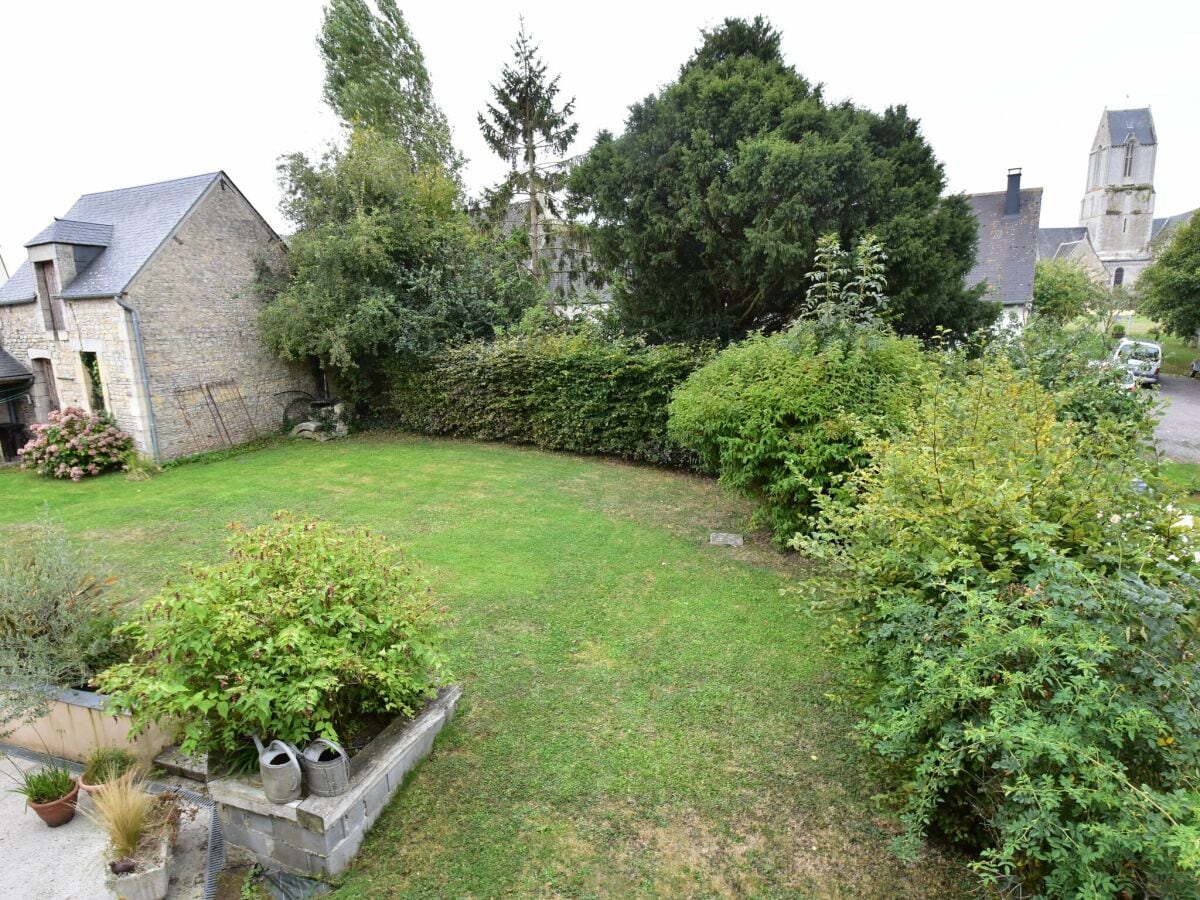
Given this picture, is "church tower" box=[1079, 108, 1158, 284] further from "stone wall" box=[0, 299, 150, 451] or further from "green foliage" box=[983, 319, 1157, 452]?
"stone wall" box=[0, 299, 150, 451]

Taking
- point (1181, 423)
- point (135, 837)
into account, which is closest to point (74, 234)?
point (135, 837)

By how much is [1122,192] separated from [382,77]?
54394 millimetres

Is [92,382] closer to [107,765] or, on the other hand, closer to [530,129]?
[107,765]

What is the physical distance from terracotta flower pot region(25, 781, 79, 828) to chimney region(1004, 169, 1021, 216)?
28.5 m

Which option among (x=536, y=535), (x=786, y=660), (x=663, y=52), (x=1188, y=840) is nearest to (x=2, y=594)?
(x=536, y=535)

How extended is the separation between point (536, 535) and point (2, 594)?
464 centimetres

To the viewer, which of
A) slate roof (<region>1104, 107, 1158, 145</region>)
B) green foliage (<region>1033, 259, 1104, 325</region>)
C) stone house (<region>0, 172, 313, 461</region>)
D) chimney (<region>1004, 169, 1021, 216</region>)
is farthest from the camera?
slate roof (<region>1104, 107, 1158, 145</region>)

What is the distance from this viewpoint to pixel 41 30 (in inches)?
344

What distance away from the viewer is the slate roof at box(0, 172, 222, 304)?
37.1ft

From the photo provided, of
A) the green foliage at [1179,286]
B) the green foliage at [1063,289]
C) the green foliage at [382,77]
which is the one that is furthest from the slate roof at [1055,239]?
the green foliage at [382,77]

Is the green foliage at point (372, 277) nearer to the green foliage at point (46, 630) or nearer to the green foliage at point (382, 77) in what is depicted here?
the green foliage at point (382, 77)

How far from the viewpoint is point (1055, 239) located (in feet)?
146

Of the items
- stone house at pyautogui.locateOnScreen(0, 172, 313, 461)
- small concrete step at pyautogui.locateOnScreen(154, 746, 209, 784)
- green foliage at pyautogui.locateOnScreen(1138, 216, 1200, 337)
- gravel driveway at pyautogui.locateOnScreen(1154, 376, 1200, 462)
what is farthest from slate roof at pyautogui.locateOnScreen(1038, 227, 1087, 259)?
small concrete step at pyautogui.locateOnScreen(154, 746, 209, 784)

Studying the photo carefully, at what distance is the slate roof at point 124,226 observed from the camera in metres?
11.3
